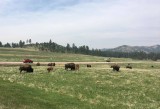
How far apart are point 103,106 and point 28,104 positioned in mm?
6867

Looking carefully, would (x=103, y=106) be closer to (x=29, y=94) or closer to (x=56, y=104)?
(x=56, y=104)

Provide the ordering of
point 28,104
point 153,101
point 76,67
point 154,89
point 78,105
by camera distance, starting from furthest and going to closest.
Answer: point 76,67, point 154,89, point 153,101, point 78,105, point 28,104

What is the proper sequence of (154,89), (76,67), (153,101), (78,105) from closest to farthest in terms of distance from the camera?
(78,105)
(153,101)
(154,89)
(76,67)

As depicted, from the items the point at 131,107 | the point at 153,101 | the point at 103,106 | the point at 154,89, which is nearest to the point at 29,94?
the point at 103,106

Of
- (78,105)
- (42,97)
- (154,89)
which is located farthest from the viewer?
(154,89)

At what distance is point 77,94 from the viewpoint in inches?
1277

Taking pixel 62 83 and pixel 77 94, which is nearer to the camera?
pixel 77 94

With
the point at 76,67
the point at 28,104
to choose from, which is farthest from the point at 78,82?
the point at 76,67

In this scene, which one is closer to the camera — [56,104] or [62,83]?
[56,104]

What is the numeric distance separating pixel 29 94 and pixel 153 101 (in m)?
12.6

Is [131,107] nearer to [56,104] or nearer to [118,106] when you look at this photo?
[118,106]

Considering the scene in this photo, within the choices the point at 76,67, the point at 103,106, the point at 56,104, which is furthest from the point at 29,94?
the point at 76,67

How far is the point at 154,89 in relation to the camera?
39.0m

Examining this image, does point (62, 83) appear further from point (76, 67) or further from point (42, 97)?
point (76, 67)
